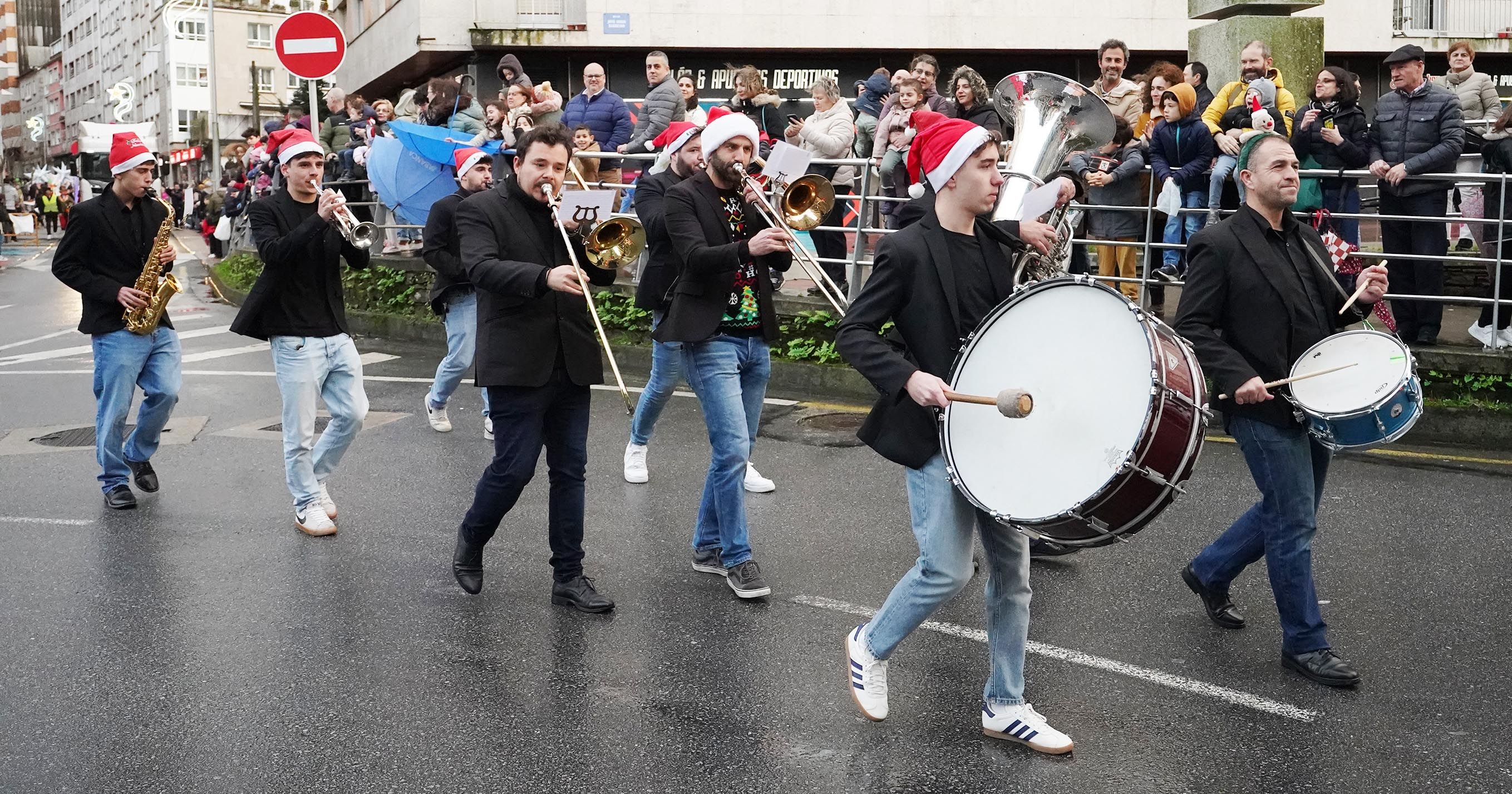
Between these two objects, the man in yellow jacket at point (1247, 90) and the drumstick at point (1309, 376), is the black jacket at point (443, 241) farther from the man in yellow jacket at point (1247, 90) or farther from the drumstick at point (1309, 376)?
the man in yellow jacket at point (1247, 90)

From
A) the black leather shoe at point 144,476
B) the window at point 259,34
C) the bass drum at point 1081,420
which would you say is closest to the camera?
the bass drum at point 1081,420

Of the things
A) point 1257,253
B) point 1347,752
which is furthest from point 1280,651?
point 1257,253

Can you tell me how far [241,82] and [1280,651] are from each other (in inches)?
3263

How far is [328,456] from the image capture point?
25.0ft

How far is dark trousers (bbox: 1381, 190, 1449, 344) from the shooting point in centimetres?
1012

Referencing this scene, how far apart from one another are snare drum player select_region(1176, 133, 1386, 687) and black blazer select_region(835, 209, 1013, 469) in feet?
3.38

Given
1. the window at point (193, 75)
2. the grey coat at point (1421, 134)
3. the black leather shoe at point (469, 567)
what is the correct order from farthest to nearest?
1. the window at point (193, 75)
2. the grey coat at point (1421, 134)
3. the black leather shoe at point (469, 567)

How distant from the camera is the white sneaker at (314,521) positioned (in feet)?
24.0

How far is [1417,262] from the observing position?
1018cm

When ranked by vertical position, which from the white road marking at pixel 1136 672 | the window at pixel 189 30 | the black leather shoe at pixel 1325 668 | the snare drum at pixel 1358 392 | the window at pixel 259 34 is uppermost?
the window at pixel 189 30

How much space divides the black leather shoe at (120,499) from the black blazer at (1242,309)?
5.55 m

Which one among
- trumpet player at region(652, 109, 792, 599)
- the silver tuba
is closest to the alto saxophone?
trumpet player at region(652, 109, 792, 599)

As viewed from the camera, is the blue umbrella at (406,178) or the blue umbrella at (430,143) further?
the blue umbrella at (406,178)

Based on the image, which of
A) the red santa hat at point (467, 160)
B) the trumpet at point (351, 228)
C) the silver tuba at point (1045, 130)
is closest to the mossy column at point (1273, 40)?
the silver tuba at point (1045, 130)
